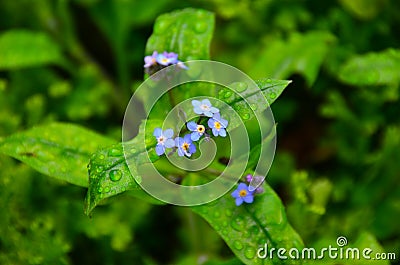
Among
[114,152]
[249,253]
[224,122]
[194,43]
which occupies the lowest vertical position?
[249,253]

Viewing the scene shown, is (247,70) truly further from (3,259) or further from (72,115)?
(3,259)

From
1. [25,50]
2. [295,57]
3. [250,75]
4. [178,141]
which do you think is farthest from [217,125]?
[25,50]

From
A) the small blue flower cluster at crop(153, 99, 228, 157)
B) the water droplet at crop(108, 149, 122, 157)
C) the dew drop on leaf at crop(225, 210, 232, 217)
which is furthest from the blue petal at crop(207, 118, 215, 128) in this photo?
the dew drop on leaf at crop(225, 210, 232, 217)

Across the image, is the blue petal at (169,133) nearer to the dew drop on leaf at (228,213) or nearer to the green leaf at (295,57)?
the dew drop on leaf at (228,213)

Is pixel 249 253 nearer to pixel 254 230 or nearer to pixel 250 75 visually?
pixel 254 230

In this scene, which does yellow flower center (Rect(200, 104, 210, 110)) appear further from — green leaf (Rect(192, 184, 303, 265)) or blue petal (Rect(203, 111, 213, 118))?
green leaf (Rect(192, 184, 303, 265))

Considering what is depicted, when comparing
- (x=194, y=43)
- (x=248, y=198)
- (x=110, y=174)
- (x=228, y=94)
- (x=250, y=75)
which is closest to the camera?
(x=110, y=174)

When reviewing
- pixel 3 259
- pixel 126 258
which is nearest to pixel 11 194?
pixel 3 259
